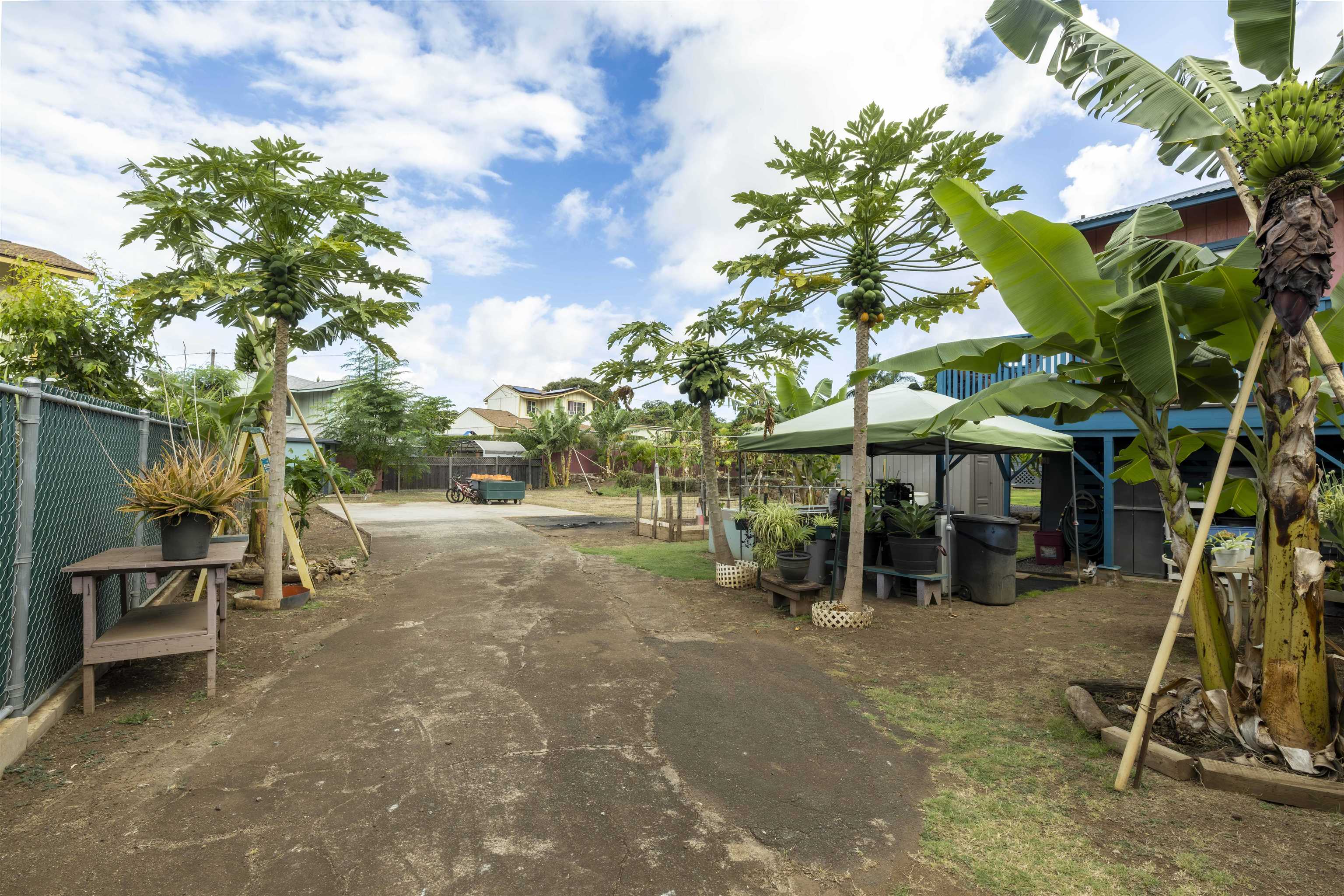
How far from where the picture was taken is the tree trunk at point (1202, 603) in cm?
365

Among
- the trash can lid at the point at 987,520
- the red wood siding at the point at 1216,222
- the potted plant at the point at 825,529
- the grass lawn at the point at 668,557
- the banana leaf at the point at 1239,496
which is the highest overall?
the red wood siding at the point at 1216,222

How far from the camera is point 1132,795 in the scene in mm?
3125

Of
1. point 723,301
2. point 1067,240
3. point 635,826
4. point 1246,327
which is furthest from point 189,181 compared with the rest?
point 1246,327

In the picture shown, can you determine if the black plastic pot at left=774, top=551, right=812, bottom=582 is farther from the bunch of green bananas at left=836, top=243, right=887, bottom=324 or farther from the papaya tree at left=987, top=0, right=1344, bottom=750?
the papaya tree at left=987, top=0, right=1344, bottom=750

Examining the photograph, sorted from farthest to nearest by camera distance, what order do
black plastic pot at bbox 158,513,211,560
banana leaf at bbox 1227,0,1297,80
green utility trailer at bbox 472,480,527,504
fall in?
green utility trailer at bbox 472,480,527,504 < black plastic pot at bbox 158,513,211,560 < banana leaf at bbox 1227,0,1297,80

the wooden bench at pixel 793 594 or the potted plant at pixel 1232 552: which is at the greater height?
the potted plant at pixel 1232 552

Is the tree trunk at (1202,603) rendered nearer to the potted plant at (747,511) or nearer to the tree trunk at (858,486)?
the tree trunk at (858,486)

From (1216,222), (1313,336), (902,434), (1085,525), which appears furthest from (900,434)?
(1216,222)

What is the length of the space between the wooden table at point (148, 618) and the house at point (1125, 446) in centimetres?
831

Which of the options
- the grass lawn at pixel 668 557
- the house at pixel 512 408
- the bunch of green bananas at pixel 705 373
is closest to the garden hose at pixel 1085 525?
the grass lawn at pixel 668 557

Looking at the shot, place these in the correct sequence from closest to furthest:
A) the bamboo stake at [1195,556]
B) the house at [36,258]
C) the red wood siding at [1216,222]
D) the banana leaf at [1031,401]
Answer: the bamboo stake at [1195,556] < the banana leaf at [1031,401] < the red wood siding at [1216,222] < the house at [36,258]

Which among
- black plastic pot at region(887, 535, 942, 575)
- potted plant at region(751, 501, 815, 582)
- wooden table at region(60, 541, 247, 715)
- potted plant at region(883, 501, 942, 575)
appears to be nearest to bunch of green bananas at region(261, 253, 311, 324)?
wooden table at region(60, 541, 247, 715)

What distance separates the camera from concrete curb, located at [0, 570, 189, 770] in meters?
3.19

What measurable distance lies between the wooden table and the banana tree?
5.35 m
